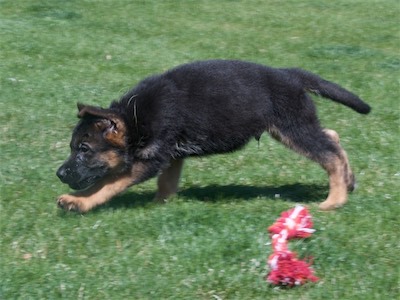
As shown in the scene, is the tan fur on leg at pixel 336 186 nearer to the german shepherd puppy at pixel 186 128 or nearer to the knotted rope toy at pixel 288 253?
the german shepherd puppy at pixel 186 128

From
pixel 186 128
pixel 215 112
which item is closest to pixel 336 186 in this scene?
pixel 215 112

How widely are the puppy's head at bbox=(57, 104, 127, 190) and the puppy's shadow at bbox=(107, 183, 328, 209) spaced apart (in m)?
0.38

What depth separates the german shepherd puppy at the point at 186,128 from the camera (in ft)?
22.4

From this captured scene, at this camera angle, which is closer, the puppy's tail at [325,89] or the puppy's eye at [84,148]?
the puppy's eye at [84,148]

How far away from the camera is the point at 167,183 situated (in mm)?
7258

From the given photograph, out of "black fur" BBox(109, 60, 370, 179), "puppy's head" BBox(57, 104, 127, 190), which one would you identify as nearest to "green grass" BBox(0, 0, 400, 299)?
"puppy's head" BBox(57, 104, 127, 190)

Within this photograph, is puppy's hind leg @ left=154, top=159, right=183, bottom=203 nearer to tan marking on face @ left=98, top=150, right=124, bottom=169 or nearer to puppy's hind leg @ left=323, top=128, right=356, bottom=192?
tan marking on face @ left=98, top=150, right=124, bottom=169

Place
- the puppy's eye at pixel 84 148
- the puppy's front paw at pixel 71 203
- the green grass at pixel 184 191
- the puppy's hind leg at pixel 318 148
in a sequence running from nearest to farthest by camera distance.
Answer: the green grass at pixel 184 191, the puppy's front paw at pixel 71 203, the puppy's eye at pixel 84 148, the puppy's hind leg at pixel 318 148

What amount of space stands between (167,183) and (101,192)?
0.72 metres

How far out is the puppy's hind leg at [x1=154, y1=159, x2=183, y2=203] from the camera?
285 inches

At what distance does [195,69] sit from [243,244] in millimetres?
1953

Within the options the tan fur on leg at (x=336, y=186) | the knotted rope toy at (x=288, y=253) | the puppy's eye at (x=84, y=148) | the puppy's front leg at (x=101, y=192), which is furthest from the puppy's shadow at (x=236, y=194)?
the knotted rope toy at (x=288, y=253)

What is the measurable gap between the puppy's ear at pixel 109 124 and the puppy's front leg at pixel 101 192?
10.7 inches

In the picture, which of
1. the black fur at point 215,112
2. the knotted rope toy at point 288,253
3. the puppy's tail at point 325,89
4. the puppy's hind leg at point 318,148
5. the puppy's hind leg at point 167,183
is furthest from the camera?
the puppy's tail at point 325,89
